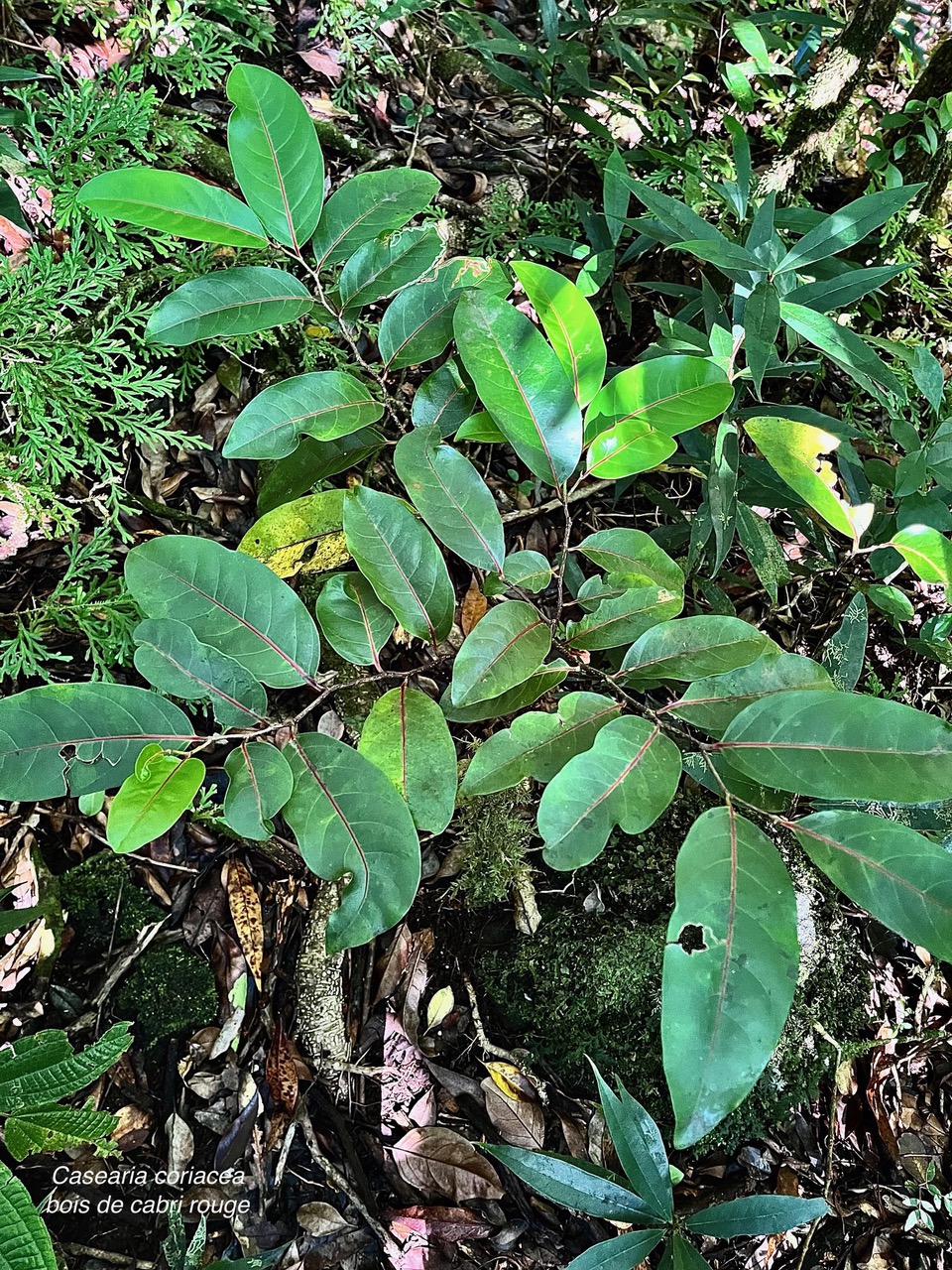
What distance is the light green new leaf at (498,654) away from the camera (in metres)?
1.23

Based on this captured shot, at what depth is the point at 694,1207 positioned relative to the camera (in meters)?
1.76

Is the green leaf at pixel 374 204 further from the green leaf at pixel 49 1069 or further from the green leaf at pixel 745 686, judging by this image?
the green leaf at pixel 49 1069

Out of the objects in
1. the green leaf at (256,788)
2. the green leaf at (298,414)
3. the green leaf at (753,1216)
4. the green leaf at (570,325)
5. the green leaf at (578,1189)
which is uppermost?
the green leaf at (570,325)

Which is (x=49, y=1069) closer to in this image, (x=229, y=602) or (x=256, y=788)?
(x=256, y=788)

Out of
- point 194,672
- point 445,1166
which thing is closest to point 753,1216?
point 445,1166

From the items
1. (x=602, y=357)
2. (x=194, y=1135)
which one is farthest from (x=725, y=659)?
(x=194, y=1135)

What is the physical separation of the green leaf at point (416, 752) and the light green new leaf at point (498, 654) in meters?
0.13

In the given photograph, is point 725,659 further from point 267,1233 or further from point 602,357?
point 267,1233

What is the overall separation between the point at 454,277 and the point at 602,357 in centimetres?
35

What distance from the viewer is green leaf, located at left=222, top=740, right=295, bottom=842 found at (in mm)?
1206

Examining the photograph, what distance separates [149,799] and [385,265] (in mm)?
1065

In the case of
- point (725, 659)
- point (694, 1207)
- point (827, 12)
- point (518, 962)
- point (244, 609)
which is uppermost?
point (827, 12)

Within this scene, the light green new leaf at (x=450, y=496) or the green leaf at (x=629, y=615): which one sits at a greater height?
the light green new leaf at (x=450, y=496)

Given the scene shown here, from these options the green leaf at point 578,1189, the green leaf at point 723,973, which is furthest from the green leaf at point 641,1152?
the green leaf at point 723,973
